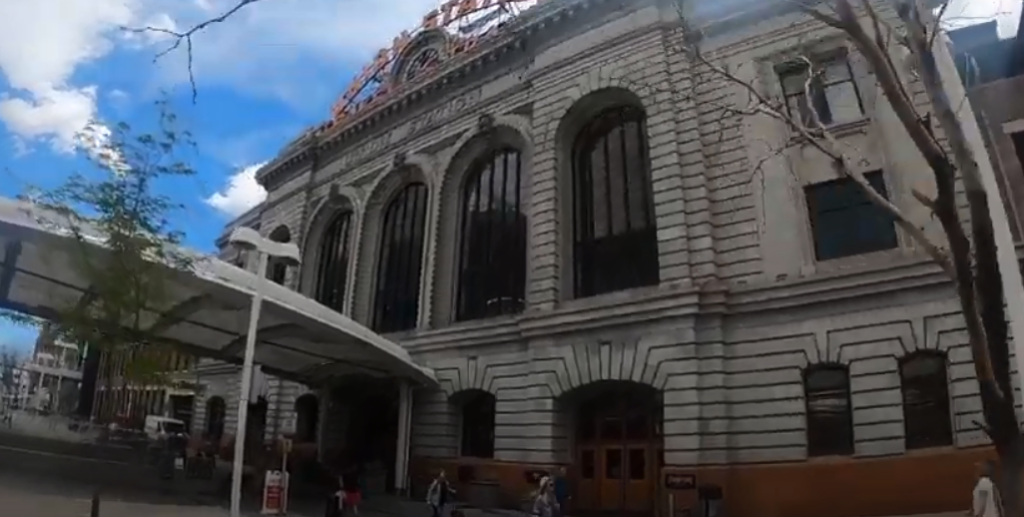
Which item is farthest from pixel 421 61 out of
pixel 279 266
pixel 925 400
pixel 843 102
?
pixel 925 400

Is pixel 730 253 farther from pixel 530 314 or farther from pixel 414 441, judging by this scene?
pixel 414 441

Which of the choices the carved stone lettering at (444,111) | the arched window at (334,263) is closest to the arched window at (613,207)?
the carved stone lettering at (444,111)

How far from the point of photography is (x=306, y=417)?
3544 centimetres

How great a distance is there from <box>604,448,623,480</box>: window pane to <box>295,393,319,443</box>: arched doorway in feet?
56.7

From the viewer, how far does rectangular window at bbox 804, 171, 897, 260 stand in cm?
1944

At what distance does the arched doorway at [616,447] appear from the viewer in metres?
22.0

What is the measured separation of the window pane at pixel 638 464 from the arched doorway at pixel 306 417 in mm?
18208

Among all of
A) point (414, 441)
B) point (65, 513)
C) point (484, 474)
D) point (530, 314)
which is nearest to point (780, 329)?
point (530, 314)

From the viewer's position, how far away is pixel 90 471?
77.8 feet

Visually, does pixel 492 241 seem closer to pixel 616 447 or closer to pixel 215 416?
pixel 616 447

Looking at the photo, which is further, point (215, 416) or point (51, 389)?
point (51, 389)

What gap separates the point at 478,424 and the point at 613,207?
31.7 ft

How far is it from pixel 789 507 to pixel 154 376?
51.1ft

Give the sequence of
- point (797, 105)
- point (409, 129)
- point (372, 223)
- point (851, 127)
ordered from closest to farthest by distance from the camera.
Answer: point (851, 127), point (797, 105), point (409, 129), point (372, 223)
